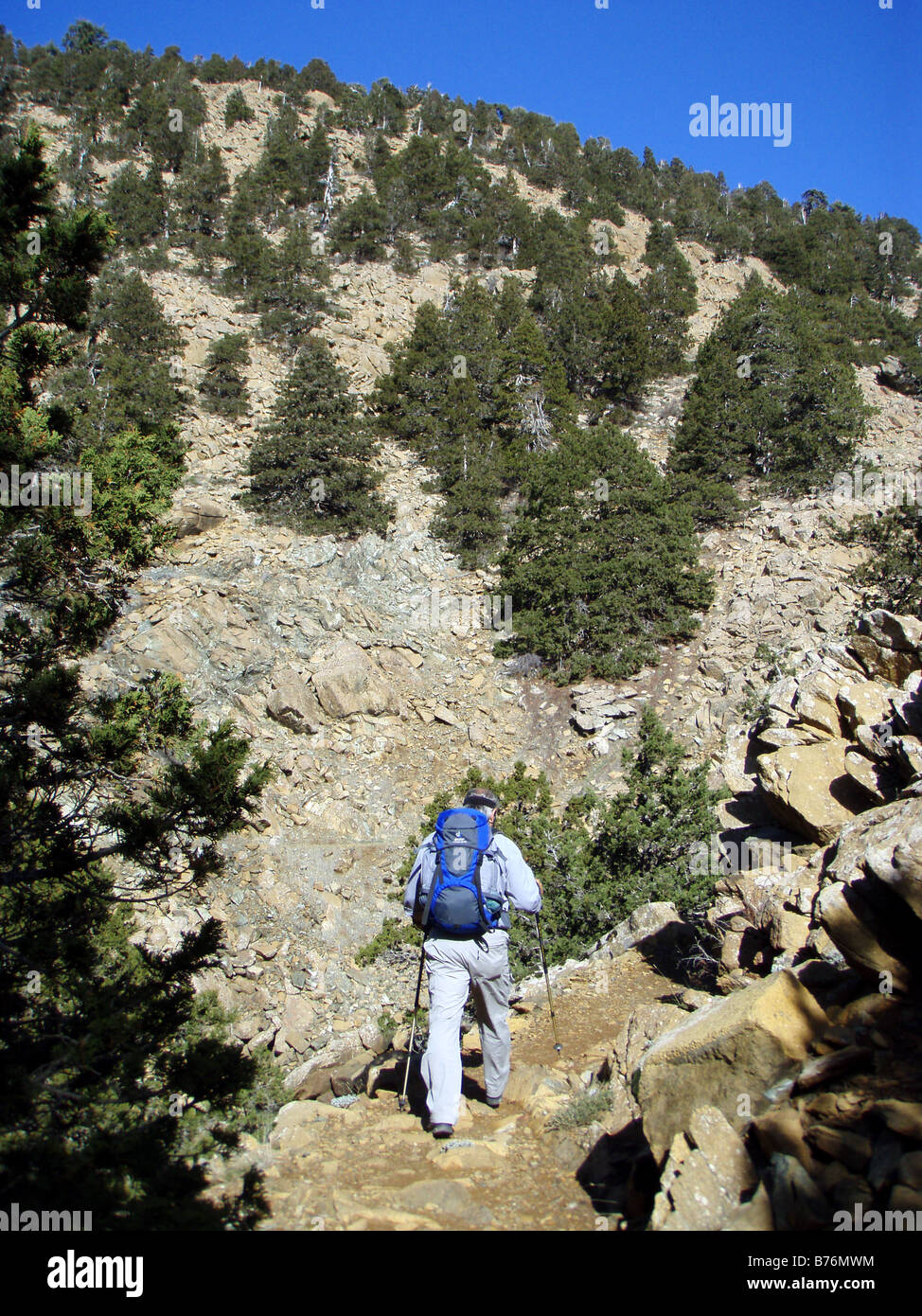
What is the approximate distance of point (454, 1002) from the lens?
3922 millimetres

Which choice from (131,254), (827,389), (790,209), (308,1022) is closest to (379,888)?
(308,1022)

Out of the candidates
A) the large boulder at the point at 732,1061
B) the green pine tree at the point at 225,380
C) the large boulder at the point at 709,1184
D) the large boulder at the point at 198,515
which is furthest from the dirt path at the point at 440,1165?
the green pine tree at the point at 225,380

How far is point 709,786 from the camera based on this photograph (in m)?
11.2

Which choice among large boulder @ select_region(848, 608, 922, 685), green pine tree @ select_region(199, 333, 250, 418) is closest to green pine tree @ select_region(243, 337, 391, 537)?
green pine tree @ select_region(199, 333, 250, 418)

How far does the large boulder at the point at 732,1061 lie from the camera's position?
3.03 metres

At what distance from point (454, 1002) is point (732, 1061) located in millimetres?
1480

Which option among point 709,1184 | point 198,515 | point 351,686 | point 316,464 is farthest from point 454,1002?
point 316,464

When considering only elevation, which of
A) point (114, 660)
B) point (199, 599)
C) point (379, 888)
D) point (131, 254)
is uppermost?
point (131, 254)

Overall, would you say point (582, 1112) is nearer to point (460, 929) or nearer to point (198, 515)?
point (460, 929)

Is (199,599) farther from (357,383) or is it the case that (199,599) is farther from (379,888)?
(357,383)

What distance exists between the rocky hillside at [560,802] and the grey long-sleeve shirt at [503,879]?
976 millimetres

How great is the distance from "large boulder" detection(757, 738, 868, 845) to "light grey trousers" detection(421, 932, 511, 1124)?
3972 millimetres

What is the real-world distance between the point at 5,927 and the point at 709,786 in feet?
31.3

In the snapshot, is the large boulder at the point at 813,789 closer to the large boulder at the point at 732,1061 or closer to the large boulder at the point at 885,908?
the large boulder at the point at 885,908
